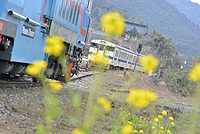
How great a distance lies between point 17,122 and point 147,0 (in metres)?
185

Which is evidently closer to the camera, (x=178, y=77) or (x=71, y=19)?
(x=71, y=19)

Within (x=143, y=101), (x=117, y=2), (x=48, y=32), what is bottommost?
(x=143, y=101)

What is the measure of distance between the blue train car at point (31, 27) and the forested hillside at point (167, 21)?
111 metres

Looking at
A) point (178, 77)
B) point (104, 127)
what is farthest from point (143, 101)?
point (178, 77)

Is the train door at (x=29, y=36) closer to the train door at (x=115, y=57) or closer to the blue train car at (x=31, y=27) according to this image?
the blue train car at (x=31, y=27)

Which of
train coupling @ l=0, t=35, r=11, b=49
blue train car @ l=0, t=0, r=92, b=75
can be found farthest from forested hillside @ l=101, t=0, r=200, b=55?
train coupling @ l=0, t=35, r=11, b=49

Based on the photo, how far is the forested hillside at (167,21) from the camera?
13835 centimetres

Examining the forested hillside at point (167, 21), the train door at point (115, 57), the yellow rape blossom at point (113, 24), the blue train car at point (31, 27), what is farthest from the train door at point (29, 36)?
the forested hillside at point (167, 21)

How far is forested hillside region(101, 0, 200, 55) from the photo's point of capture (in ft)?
454

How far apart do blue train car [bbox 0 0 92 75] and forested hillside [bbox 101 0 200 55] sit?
110580 mm

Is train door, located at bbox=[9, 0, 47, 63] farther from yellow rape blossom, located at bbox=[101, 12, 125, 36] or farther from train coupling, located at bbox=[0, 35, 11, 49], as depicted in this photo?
yellow rape blossom, located at bbox=[101, 12, 125, 36]

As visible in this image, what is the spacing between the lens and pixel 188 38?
155125 mm

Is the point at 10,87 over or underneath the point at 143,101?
underneath

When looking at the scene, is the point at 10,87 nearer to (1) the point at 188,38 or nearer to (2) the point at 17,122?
(2) the point at 17,122
